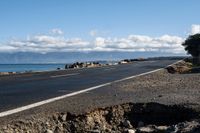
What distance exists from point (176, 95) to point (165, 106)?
2.07 m

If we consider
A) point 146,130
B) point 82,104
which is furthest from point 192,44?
point 146,130

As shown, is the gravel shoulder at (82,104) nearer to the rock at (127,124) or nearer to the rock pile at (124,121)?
the rock pile at (124,121)

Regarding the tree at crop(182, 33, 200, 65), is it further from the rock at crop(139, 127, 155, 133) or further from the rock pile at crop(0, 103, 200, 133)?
the rock at crop(139, 127, 155, 133)

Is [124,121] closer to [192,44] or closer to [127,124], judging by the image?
[127,124]

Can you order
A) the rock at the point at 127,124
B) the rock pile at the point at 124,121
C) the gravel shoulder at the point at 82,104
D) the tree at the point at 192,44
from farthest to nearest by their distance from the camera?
the tree at the point at 192,44 < the rock at the point at 127,124 < the gravel shoulder at the point at 82,104 < the rock pile at the point at 124,121

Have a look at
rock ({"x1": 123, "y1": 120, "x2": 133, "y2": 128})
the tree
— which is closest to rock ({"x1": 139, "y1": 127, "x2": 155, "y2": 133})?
rock ({"x1": 123, "y1": 120, "x2": 133, "y2": 128})

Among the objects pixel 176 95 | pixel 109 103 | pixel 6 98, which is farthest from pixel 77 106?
pixel 176 95

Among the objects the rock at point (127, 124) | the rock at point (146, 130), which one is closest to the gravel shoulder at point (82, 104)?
the rock at point (127, 124)

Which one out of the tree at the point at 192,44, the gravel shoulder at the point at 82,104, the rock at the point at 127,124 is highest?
the tree at the point at 192,44

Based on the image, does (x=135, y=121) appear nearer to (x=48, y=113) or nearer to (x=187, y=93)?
(x=48, y=113)

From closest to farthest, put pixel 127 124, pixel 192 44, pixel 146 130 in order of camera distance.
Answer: pixel 146 130
pixel 127 124
pixel 192 44

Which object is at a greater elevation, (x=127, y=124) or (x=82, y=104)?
(x=82, y=104)

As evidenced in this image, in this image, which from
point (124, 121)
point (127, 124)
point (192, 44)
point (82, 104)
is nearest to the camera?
point (127, 124)

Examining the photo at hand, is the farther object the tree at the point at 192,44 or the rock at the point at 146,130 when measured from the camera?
the tree at the point at 192,44
